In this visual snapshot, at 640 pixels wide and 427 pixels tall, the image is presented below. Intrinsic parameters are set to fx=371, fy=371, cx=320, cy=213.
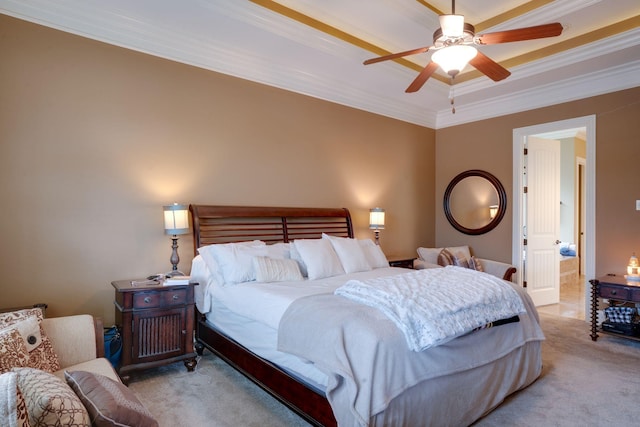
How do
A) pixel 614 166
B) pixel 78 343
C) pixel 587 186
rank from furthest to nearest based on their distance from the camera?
pixel 587 186 < pixel 614 166 < pixel 78 343

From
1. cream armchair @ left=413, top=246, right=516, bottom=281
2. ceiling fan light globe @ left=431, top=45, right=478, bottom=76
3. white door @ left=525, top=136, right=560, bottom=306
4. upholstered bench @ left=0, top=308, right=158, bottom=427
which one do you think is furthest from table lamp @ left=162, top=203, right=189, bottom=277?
white door @ left=525, top=136, right=560, bottom=306

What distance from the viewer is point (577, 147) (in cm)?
775

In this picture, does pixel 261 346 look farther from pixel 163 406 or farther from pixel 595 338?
pixel 595 338

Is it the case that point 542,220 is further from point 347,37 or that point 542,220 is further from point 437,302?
point 437,302

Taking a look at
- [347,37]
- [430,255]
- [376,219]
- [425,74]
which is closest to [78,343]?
[425,74]

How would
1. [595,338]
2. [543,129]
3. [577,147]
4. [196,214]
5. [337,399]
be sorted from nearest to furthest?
[337,399]
[196,214]
[595,338]
[543,129]
[577,147]

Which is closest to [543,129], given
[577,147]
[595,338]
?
[595,338]

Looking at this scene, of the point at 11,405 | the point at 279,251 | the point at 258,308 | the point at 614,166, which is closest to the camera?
the point at 11,405

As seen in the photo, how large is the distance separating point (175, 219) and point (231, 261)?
2.22ft

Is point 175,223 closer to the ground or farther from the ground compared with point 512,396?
farther from the ground

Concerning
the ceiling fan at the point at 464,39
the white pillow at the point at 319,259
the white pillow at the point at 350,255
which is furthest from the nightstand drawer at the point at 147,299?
the ceiling fan at the point at 464,39

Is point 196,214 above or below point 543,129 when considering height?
below

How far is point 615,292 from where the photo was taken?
12.9 ft

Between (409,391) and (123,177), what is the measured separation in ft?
9.73
